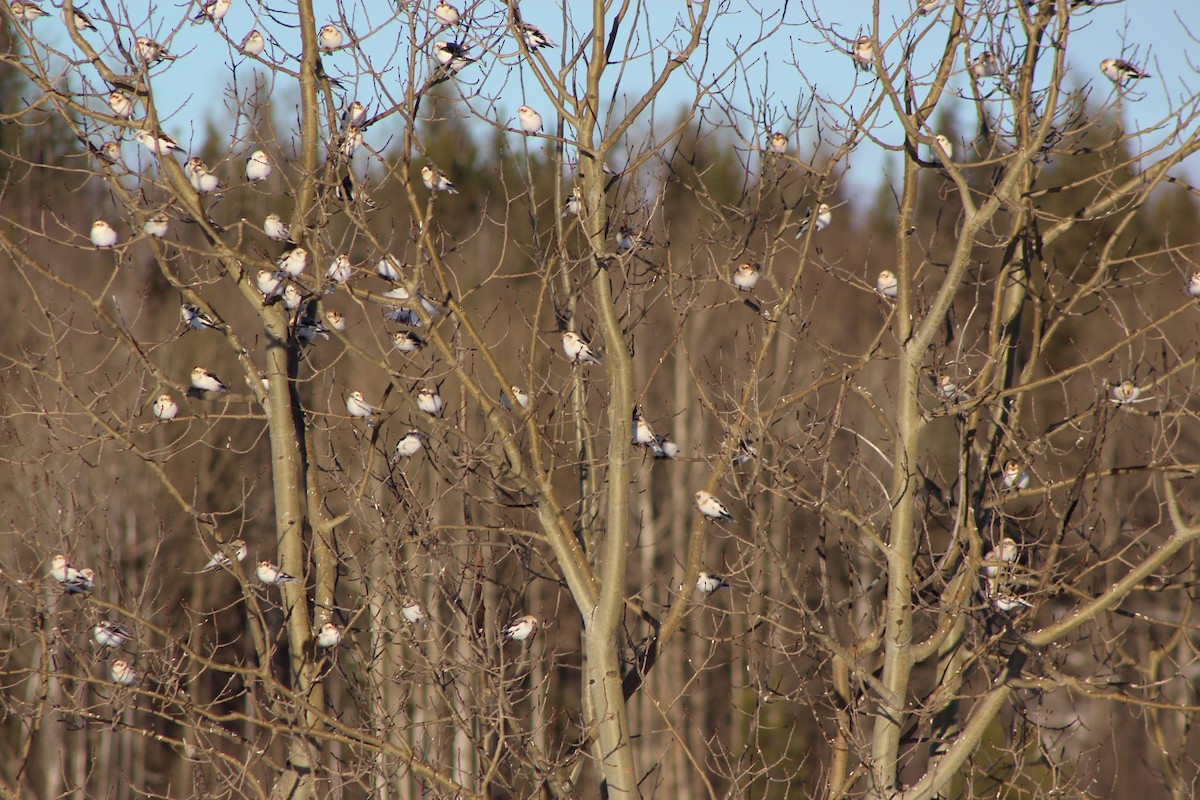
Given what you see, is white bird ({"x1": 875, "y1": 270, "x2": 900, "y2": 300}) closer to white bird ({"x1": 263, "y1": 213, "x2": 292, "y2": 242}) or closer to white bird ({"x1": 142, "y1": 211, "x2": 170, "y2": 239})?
white bird ({"x1": 263, "y1": 213, "x2": 292, "y2": 242})

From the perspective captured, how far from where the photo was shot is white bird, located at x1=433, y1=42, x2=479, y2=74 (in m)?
4.98

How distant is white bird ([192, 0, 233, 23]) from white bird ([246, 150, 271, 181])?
0.69m

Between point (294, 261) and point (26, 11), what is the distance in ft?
5.87

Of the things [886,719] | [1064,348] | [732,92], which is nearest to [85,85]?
[732,92]

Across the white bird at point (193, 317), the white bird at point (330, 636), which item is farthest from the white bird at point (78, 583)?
the white bird at point (193, 317)

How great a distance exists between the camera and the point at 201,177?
5.31m

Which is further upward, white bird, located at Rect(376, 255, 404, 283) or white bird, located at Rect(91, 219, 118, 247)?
white bird, located at Rect(91, 219, 118, 247)

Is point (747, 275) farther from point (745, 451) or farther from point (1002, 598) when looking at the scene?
point (1002, 598)

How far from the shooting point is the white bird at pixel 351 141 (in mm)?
4859

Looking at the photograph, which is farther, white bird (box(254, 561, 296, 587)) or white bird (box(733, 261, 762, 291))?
white bird (box(254, 561, 296, 587))

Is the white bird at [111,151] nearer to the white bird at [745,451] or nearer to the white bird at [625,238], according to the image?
the white bird at [625,238]

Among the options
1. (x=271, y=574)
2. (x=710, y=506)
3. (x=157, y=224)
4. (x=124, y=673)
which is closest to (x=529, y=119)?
(x=157, y=224)

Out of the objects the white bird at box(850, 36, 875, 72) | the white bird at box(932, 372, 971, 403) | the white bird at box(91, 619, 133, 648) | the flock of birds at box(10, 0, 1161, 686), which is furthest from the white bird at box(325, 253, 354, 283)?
the white bird at box(932, 372, 971, 403)

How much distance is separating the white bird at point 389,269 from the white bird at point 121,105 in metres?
1.44
